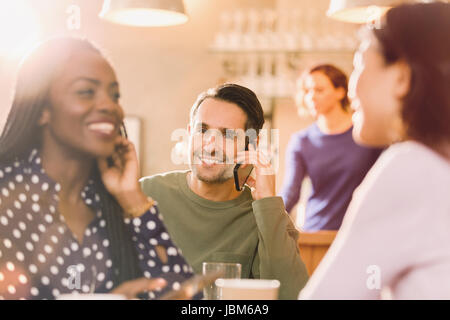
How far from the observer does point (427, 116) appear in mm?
773

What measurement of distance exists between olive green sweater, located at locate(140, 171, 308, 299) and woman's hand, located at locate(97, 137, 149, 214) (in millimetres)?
269

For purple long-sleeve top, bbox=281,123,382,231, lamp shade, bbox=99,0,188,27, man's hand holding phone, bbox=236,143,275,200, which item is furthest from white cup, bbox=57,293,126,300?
purple long-sleeve top, bbox=281,123,382,231

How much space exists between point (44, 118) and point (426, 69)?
0.58m

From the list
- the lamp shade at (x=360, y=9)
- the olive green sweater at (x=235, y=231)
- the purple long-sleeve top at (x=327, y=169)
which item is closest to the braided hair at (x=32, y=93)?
the olive green sweater at (x=235, y=231)

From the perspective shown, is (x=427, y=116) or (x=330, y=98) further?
(x=330, y=98)

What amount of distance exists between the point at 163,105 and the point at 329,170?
1542mm

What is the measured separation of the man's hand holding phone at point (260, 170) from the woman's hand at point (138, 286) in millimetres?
376

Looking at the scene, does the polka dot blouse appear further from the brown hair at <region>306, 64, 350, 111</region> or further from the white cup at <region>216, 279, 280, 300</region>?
the brown hair at <region>306, 64, 350, 111</region>

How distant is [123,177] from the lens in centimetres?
97

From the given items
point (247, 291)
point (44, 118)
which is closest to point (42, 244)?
point (44, 118)

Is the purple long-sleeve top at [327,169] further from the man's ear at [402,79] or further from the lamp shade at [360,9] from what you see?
the man's ear at [402,79]

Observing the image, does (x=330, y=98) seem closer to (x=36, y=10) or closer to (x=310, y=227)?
(x=310, y=227)

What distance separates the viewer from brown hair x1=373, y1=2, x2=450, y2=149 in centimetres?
76
